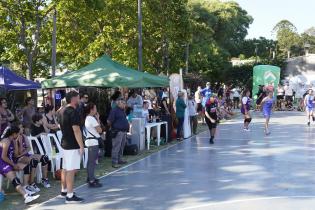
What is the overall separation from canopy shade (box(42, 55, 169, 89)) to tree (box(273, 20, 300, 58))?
7757cm

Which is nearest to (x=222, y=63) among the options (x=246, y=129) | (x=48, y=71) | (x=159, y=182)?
(x=48, y=71)

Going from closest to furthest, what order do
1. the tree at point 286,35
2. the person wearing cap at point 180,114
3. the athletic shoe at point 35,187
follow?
the athletic shoe at point 35,187 → the person wearing cap at point 180,114 → the tree at point 286,35

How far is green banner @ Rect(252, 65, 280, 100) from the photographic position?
31531 mm

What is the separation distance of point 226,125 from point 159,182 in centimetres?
1266

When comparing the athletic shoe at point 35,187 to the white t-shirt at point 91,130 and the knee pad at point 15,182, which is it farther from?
the white t-shirt at point 91,130

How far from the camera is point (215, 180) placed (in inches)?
376

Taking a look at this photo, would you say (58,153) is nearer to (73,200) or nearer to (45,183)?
(45,183)

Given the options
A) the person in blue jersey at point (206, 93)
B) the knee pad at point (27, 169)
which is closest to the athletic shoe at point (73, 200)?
the knee pad at point (27, 169)

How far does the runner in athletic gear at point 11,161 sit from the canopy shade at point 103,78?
17.4 ft

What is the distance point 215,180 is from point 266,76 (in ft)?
76.1

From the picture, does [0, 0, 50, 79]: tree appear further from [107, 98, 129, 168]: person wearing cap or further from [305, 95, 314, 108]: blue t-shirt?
[305, 95, 314, 108]: blue t-shirt

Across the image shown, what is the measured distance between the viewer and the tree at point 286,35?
91.3 metres

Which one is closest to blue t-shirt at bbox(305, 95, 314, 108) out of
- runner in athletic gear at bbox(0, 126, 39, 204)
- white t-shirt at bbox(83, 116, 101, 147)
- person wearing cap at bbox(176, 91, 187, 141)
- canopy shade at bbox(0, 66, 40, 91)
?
person wearing cap at bbox(176, 91, 187, 141)

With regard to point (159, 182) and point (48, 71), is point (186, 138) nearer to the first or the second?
point (159, 182)
